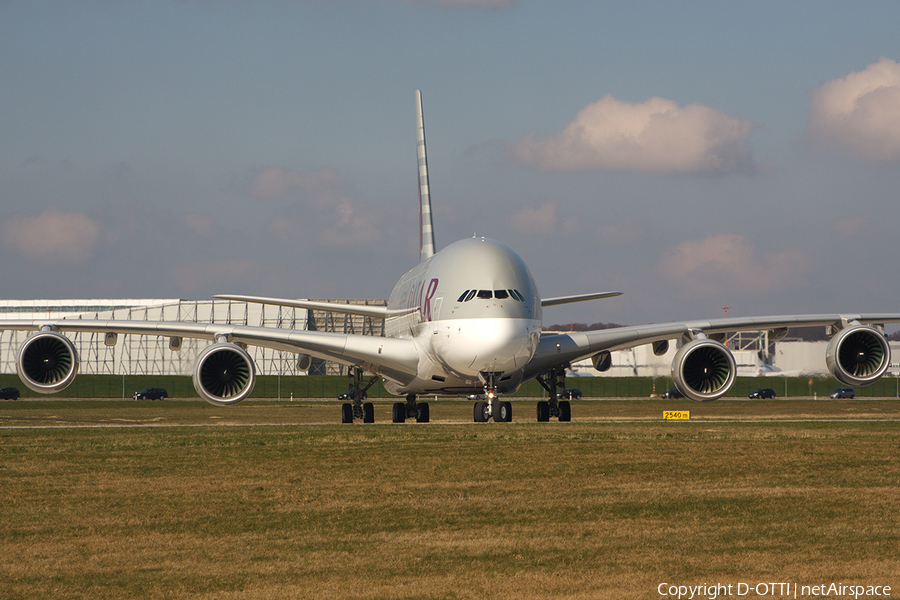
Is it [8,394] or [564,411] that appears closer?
[564,411]

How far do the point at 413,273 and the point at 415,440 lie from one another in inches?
534

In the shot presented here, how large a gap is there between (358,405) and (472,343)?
847cm

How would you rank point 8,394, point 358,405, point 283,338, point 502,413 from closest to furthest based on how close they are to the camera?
1. point 502,413
2. point 283,338
3. point 358,405
4. point 8,394

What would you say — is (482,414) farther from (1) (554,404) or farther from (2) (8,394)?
(2) (8,394)

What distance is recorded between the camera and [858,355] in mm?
28344

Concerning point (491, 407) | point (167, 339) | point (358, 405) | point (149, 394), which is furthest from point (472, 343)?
point (167, 339)

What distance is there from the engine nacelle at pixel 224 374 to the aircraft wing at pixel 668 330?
25.2 feet

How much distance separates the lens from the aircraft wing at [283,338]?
89.9 ft

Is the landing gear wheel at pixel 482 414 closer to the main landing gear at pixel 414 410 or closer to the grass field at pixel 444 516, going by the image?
the grass field at pixel 444 516

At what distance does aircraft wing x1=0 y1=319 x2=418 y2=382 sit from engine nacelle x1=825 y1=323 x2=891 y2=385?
1171 cm

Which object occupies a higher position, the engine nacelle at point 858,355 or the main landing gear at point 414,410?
the engine nacelle at point 858,355

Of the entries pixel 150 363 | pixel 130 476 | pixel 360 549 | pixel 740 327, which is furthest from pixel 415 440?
pixel 150 363

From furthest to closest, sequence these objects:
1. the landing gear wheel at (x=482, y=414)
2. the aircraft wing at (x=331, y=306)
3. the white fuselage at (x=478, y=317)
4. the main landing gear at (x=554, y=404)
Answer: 1. the aircraft wing at (x=331, y=306)
2. the main landing gear at (x=554, y=404)
3. the landing gear wheel at (x=482, y=414)
4. the white fuselage at (x=478, y=317)

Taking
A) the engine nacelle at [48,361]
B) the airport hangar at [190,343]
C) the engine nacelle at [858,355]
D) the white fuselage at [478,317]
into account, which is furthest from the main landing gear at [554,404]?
the airport hangar at [190,343]
